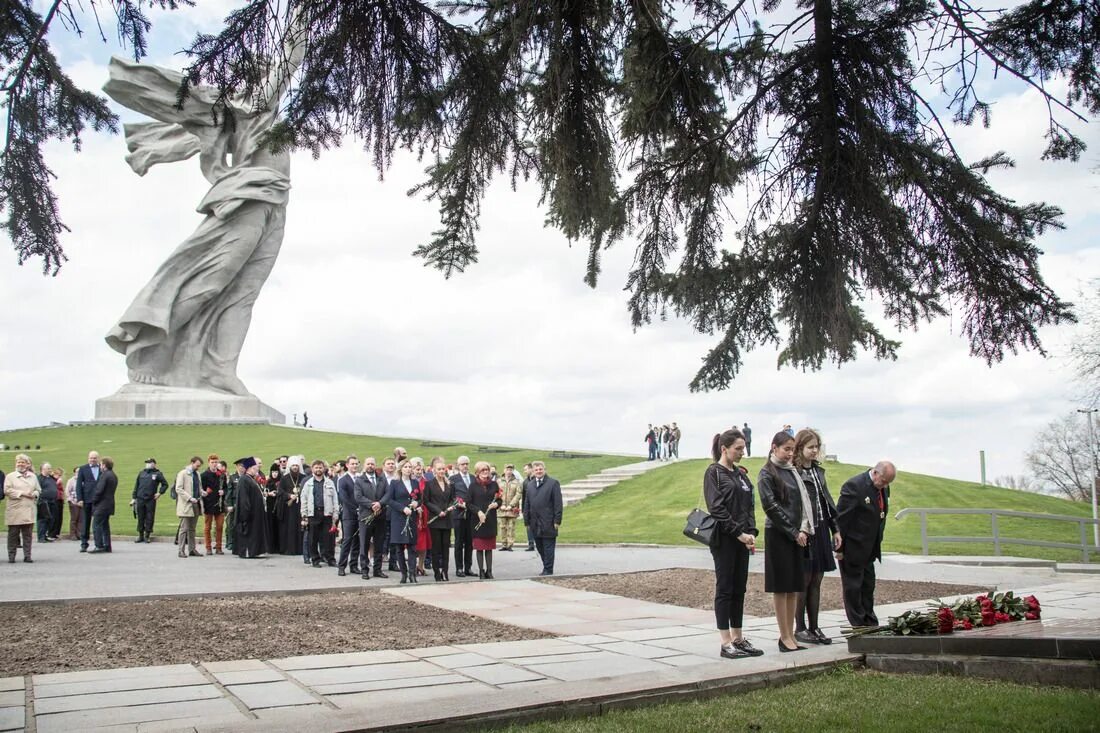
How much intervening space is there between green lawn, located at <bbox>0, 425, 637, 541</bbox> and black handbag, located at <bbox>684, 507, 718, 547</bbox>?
24.4 meters

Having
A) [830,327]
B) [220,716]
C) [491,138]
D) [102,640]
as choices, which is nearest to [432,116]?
[491,138]

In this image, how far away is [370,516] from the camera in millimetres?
14211

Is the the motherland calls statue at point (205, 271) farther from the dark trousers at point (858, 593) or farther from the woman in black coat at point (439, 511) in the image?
the dark trousers at point (858, 593)

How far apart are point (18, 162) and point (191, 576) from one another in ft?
30.9

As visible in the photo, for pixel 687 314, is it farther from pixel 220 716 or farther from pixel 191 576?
pixel 191 576

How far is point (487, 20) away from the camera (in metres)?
6.50

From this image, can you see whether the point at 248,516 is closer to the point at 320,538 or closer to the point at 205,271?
the point at 320,538

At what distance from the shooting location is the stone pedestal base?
2008 inches

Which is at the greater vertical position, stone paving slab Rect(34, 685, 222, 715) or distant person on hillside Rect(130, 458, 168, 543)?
distant person on hillside Rect(130, 458, 168, 543)

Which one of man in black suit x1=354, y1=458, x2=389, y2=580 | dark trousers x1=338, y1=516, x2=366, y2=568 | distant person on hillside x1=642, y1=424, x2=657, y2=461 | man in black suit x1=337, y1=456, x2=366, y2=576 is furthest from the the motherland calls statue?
man in black suit x1=354, y1=458, x2=389, y2=580

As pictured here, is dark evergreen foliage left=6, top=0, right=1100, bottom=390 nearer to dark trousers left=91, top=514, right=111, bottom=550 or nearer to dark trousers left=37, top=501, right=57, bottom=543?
dark trousers left=91, top=514, right=111, bottom=550

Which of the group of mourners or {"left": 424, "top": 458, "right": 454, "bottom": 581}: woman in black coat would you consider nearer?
the group of mourners

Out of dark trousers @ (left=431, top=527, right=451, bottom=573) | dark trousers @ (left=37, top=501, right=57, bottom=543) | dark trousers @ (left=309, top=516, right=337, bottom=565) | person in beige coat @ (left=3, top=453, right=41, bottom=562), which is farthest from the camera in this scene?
dark trousers @ (left=37, top=501, right=57, bottom=543)

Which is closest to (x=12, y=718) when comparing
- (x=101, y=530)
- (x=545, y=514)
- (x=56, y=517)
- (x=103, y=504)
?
(x=545, y=514)
